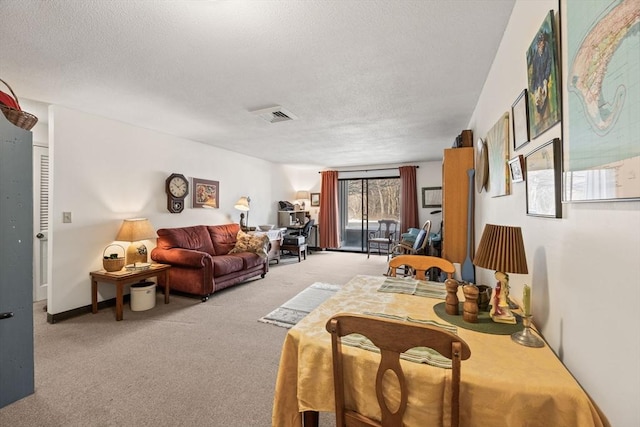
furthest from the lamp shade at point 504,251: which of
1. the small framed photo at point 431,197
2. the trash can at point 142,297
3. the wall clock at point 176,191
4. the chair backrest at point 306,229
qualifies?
the chair backrest at point 306,229

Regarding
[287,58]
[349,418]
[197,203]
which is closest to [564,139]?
[349,418]

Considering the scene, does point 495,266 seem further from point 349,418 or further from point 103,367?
point 103,367

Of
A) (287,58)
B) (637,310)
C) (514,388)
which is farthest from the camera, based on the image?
(287,58)

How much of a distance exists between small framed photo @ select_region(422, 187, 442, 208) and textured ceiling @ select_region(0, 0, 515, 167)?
2.93 metres

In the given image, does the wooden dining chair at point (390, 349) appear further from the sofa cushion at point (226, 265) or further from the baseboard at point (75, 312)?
the baseboard at point (75, 312)

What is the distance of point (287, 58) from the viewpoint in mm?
2059

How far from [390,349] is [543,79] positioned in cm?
125

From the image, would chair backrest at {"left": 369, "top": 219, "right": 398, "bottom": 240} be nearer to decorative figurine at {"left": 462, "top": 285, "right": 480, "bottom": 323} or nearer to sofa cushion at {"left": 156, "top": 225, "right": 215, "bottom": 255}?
sofa cushion at {"left": 156, "top": 225, "right": 215, "bottom": 255}

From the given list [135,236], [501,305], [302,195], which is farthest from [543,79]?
[302,195]

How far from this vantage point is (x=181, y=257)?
360cm

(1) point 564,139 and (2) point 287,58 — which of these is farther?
(2) point 287,58

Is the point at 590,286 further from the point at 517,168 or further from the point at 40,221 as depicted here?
the point at 40,221

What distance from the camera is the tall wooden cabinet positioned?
288cm

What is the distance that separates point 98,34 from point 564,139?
2690 millimetres
